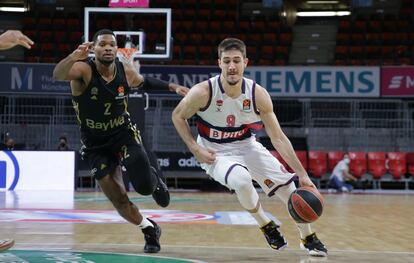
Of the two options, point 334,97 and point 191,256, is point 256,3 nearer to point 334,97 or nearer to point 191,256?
point 334,97

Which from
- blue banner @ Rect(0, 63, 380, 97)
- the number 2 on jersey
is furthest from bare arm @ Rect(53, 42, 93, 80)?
blue banner @ Rect(0, 63, 380, 97)

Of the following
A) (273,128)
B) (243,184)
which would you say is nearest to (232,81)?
(273,128)

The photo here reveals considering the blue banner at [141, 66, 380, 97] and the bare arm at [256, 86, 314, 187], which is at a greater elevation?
the blue banner at [141, 66, 380, 97]

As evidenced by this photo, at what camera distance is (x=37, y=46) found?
25828 millimetres

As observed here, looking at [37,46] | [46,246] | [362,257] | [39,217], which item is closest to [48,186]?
[39,217]

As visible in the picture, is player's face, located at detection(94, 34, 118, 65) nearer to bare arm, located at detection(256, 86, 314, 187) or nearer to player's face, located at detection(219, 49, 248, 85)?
player's face, located at detection(219, 49, 248, 85)

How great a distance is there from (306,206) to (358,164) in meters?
16.0

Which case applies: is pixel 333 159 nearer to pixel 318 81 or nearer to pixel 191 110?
pixel 318 81

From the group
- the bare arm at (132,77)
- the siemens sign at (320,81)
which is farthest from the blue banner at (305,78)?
the bare arm at (132,77)

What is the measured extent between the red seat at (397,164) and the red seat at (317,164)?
74.3 inches

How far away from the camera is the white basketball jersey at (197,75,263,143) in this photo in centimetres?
A: 628

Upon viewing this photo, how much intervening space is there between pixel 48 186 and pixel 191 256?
12297 mm

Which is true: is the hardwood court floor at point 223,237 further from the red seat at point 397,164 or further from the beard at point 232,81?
the red seat at point 397,164

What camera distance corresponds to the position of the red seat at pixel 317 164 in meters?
21.2
